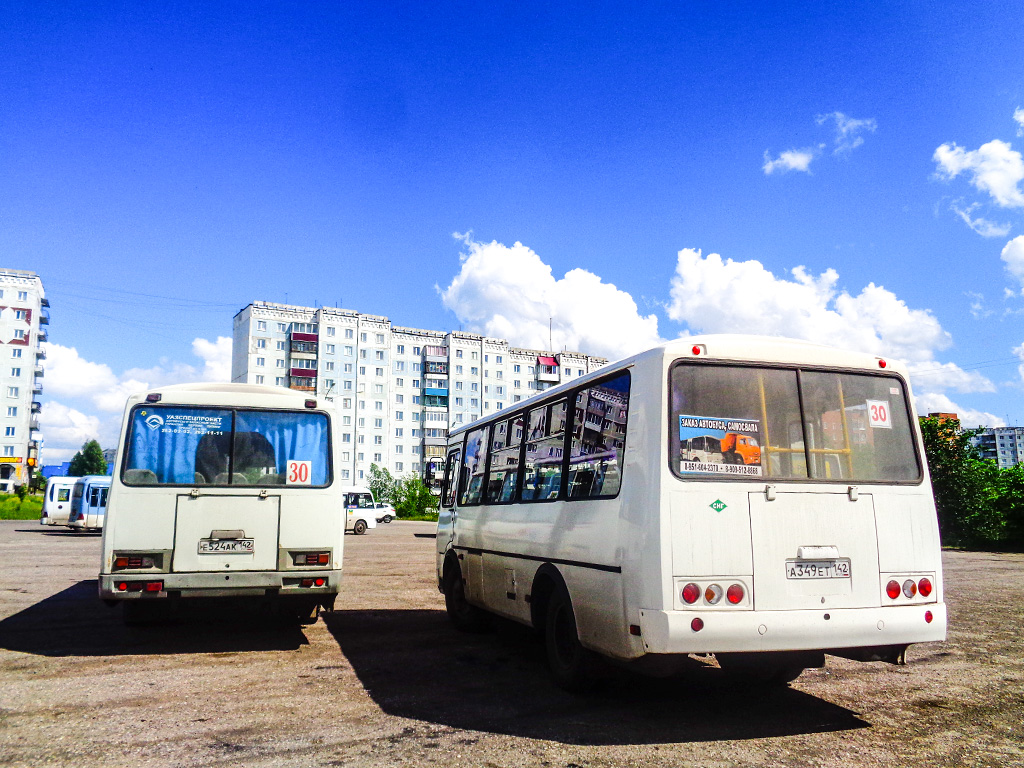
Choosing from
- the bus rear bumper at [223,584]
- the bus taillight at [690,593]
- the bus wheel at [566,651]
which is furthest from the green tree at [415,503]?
the bus taillight at [690,593]

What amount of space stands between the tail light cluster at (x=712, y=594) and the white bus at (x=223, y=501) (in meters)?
4.83

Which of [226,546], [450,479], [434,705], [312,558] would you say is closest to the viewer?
[434,705]

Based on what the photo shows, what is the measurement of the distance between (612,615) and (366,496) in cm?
3720

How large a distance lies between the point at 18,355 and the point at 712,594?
4417 inches

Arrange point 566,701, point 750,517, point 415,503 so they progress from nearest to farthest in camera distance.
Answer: point 750,517 < point 566,701 < point 415,503

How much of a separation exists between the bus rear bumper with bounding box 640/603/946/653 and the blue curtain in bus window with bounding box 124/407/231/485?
18.5 feet

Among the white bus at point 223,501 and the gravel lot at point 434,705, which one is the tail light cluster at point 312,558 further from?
the gravel lot at point 434,705

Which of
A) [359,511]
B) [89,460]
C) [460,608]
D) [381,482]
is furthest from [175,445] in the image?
[89,460]

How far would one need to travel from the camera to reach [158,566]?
8617 mm

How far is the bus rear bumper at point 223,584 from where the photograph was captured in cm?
845

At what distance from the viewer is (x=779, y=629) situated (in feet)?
18.2

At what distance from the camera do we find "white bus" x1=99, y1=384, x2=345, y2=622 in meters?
8.63

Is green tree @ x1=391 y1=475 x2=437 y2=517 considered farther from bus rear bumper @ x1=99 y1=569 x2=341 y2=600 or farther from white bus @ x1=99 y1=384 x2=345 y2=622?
bus rear bumper @ x1=99 y1=569 x2=341 y2=600

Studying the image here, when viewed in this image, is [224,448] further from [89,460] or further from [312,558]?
[89,460]
